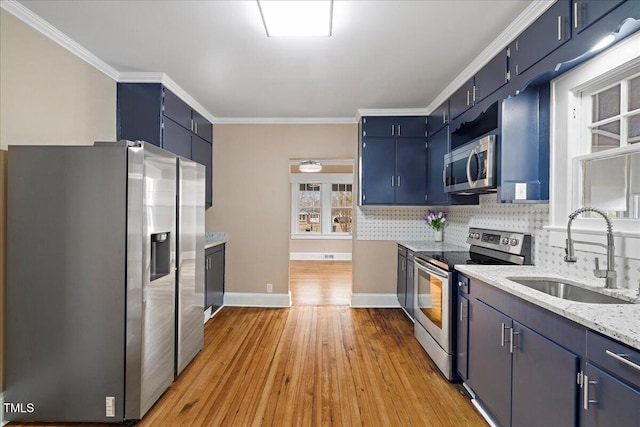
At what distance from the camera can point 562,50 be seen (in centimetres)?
170

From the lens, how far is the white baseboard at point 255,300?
4.27 meters

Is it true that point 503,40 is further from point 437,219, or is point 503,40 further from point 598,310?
point 437,219

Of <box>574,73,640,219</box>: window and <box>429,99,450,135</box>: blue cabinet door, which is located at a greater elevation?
<box>429,99,450,135</box>: blue cabinet door

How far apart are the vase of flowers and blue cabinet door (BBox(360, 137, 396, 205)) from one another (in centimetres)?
59

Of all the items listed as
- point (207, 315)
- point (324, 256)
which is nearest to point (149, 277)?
point (207, 315)

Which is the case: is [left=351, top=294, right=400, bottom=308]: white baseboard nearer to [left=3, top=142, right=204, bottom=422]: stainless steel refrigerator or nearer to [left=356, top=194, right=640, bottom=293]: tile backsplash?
[left=356, top=194, right=640, bottom=293]: tile backsplash

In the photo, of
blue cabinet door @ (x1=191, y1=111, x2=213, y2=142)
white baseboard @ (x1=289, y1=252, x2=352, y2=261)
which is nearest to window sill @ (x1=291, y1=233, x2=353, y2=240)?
white baseboard @ (x1=289, y1=252, x2=352, y2=261)

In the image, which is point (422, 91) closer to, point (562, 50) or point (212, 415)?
point (562, 50)

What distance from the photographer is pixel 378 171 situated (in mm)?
3957

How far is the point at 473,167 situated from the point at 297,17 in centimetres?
172

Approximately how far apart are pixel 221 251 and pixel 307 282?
82.2 inches

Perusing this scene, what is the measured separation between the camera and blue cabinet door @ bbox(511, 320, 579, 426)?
1.27 metres

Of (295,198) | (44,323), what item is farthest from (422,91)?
(295,198)

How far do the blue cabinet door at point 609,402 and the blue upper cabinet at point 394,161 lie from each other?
2.89 meters
